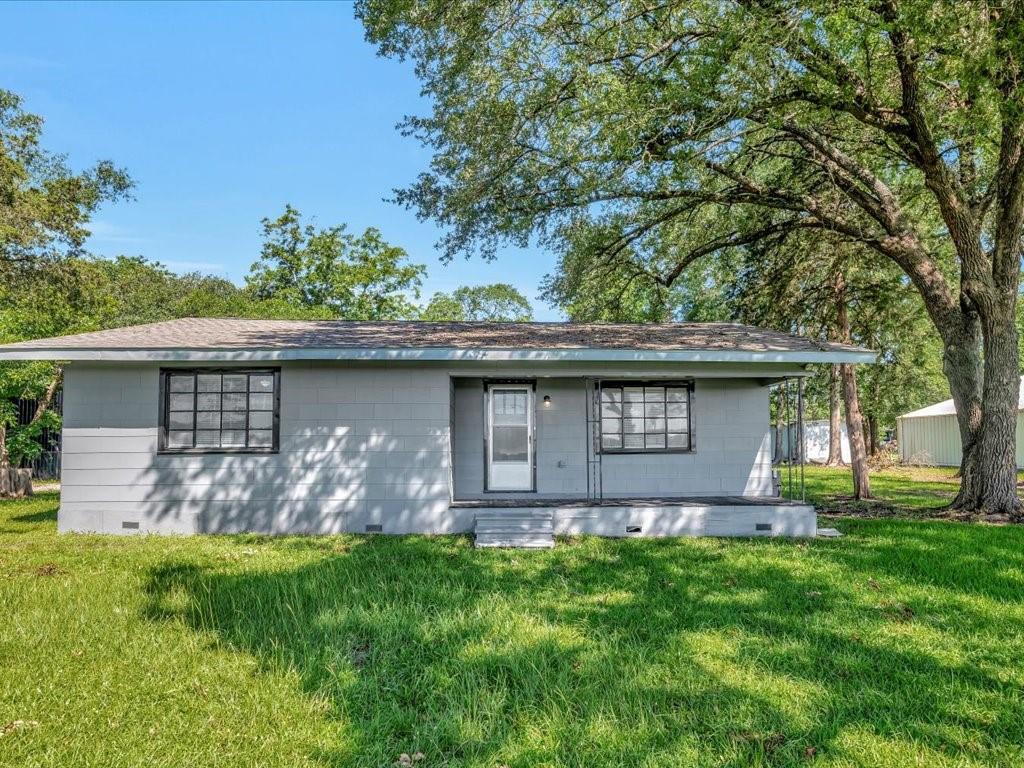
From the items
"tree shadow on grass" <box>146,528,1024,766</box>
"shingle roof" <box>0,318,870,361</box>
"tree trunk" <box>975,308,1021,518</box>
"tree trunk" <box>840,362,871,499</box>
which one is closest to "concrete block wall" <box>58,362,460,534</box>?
"shingle roof" <box>0,318,870,361</box>

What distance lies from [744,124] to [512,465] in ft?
20.9

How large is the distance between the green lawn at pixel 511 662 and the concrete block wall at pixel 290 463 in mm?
1974

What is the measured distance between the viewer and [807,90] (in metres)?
8.09

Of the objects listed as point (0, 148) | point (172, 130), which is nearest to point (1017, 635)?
point (0, 148)

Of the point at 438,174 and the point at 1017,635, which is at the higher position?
the point at 438,174

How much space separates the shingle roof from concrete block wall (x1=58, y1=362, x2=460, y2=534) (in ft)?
1.53

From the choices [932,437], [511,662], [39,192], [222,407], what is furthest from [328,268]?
[932,437]

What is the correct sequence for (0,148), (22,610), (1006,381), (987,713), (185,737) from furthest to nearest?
(0,148), (1006,381), (22,610), (987,713), (185,737)

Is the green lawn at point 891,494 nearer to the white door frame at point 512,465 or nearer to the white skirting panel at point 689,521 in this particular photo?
the white skirting panel at point 689,521

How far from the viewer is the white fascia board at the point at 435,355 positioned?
789cm

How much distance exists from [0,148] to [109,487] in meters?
8.31

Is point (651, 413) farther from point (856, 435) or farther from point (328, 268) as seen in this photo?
point (328, 268)

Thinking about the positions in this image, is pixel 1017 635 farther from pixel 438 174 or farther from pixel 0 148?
pixel 0 148

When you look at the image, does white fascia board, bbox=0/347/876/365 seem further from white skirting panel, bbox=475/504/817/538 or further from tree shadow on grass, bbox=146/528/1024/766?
tree shadow on grass, bbox=146/528/1024/766
